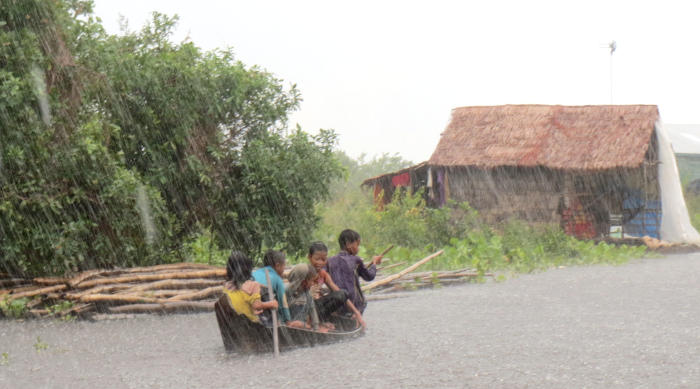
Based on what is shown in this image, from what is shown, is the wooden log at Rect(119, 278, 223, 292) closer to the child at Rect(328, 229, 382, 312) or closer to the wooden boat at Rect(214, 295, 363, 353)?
the child at Rect(328, 229, 382, 312)

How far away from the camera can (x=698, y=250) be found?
24219mm

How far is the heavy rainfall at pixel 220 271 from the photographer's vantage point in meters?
7.78

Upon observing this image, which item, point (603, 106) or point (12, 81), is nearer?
point (12, 81)

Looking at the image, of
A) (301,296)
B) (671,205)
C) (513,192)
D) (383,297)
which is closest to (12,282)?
(301,296)

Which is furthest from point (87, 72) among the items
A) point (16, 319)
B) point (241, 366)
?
point (241, 366)

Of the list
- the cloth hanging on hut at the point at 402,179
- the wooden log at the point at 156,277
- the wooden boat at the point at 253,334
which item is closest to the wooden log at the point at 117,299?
the wooden log at the point at 156,277

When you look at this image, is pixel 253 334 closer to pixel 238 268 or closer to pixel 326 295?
pixel 238 268

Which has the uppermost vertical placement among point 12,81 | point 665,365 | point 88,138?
point 12,81

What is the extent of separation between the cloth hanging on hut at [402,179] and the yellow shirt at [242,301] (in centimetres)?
2133

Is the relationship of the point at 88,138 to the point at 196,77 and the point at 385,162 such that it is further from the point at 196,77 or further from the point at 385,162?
the point at 385,162

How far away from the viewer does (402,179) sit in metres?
29.6

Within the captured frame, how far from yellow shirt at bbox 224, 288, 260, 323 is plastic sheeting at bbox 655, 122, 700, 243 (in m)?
19.6

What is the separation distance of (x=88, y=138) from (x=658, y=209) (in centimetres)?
1937

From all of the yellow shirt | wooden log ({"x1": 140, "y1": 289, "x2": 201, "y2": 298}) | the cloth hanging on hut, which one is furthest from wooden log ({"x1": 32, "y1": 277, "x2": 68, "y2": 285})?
the cloth hanging on hut
